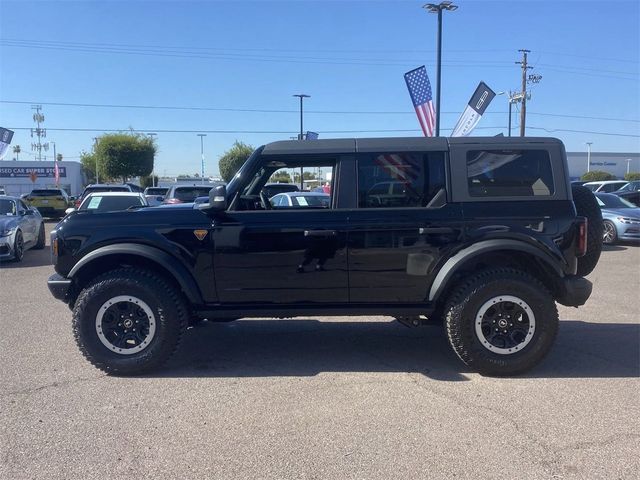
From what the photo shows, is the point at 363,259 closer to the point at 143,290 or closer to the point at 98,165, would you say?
the point at 143,290

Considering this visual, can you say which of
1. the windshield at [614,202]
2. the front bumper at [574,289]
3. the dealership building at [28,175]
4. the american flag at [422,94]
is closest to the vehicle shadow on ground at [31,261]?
the front bumper at [574,289]

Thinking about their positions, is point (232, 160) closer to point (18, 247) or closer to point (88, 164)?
point (88, 164)

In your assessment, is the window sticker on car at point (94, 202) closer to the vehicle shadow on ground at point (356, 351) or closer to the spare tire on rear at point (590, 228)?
the vehicle shadow on ground at point (356, 351)

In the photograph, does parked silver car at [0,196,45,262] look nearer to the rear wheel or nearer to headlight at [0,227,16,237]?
headlight at [0,227,16,237]

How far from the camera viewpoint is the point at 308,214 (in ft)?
16.3

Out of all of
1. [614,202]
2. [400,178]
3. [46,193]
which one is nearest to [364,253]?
[400,178]

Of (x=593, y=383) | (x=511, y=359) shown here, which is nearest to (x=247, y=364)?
(x=511, y=359)

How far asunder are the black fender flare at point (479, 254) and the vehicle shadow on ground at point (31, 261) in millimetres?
9994

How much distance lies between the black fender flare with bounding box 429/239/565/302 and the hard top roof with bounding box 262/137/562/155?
0.94 metres

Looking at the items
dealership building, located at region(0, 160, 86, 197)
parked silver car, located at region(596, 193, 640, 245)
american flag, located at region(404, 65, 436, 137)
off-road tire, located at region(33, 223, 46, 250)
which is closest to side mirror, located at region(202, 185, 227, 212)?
off-road tire, located at region(33, 223, 46, 250)

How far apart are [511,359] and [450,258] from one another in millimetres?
1044

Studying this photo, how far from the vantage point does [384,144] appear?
5121 mm

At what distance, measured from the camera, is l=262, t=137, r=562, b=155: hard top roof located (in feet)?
16.7

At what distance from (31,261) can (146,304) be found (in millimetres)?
9226
